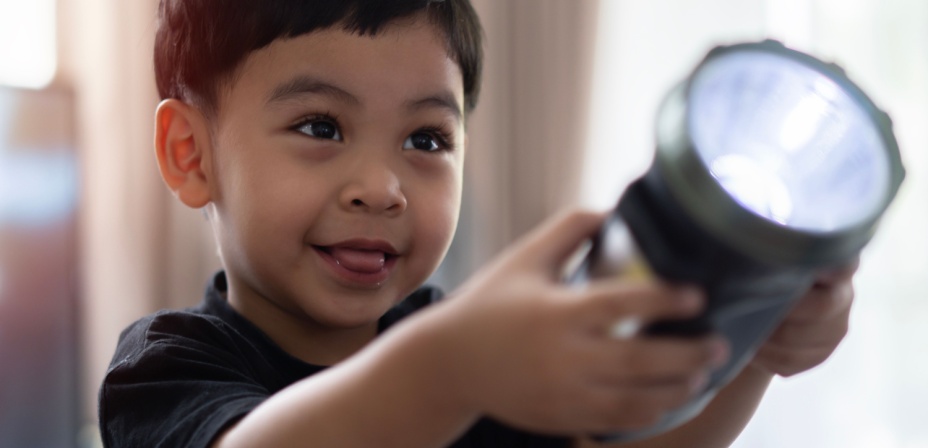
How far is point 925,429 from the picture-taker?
168 cm

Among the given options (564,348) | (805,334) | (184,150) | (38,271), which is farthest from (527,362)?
(38,271)

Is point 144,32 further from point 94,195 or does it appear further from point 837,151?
point 837,151

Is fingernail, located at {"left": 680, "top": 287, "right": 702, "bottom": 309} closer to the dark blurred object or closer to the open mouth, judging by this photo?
the open mouth

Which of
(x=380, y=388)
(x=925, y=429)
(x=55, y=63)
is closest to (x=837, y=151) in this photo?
(x=380, y=388)

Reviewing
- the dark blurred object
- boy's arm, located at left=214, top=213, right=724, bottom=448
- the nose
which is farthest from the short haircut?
the dark blurred object

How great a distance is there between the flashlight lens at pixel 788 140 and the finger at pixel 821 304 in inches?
3.9

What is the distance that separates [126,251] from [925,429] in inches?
61.9

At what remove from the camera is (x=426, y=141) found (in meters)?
0.85

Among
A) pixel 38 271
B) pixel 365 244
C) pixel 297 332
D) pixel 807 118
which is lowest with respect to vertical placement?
pixel 38 271

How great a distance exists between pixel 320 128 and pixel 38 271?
1292 mm

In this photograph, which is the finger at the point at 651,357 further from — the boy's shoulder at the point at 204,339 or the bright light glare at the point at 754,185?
the boy's shoulder at the point at 204,339

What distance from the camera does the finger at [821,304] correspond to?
523 millimetres

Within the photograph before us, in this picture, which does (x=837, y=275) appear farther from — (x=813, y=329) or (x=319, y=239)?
(x=319, y=239)

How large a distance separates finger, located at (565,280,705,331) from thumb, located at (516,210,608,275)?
4 centimetres
